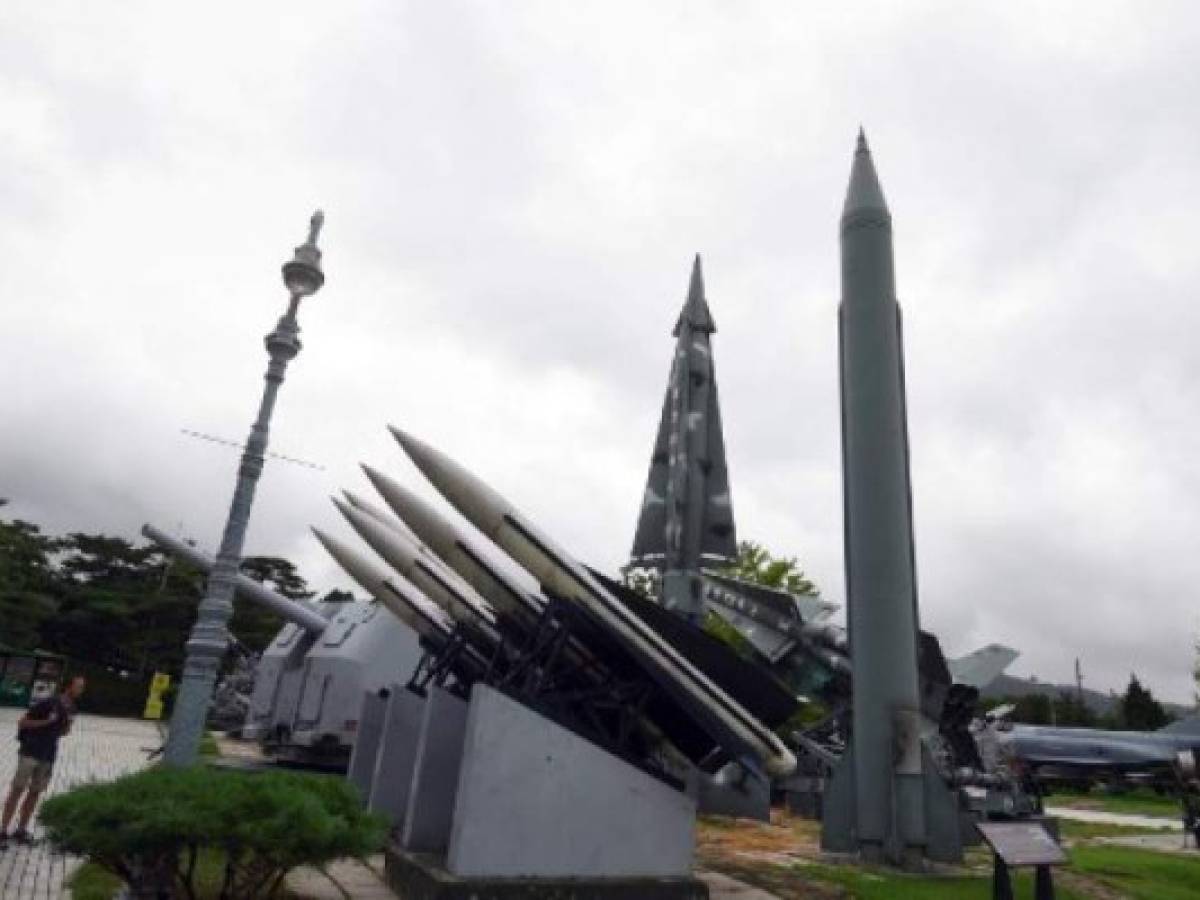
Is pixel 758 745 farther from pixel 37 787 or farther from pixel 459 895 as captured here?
pixel 37 787

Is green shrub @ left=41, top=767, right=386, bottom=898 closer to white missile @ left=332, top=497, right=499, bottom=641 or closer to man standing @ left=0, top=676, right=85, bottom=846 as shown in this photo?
man standing @ left=0, top=676, right=85, bottom=846

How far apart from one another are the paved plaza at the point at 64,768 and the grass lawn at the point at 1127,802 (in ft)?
89.7

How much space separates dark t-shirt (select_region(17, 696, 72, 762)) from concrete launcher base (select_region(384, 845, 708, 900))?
3398mm

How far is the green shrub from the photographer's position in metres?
5.18

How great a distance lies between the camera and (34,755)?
8.23 meters

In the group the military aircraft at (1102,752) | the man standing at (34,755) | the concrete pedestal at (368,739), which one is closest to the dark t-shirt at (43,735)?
the man standing at (34,755)

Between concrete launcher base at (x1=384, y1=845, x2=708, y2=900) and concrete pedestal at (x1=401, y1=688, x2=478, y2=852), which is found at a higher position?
concrete pedestal at (x1=401, y1=688, x2=478, y2=852)

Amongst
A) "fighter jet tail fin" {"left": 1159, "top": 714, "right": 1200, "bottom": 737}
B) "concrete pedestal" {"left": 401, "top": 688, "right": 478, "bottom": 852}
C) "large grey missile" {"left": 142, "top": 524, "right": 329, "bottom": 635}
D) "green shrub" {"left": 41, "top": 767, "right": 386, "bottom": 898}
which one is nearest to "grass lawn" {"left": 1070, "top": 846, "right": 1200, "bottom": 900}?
"concrete pedestal" {"left": 401, "top": 688, "right": 478, "bottom": 852}

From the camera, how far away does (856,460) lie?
42.6 ft

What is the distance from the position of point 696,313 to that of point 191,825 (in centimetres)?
1437

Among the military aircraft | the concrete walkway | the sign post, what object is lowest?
the sign post

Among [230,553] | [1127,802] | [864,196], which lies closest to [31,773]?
[230,553]

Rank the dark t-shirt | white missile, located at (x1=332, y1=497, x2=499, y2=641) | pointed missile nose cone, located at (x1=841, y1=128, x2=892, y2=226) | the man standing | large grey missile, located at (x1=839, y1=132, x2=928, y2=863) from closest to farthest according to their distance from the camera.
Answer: the man standing → the dark t-shirt → large grey missile, located at (x1=839, y1=132, x2=928, y2=863) → white missile, located at (x1=332, y1=497, x2=499, y2=641) → pointed missile nose cone, located at (x1=841, y1=128, x2=892, y2=226)

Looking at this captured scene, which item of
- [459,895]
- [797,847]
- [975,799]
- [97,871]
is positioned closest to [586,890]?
[459,895]
